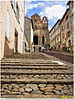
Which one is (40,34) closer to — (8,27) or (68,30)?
(68,30)

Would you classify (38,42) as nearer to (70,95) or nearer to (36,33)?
(36,33)

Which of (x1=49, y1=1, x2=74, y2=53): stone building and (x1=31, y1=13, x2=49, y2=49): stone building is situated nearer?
(x1=49, y1=1, x2=74, y2=53): stone building

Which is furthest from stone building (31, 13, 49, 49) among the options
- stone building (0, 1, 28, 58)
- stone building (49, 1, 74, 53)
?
stone building (0, 1, 28, 58)

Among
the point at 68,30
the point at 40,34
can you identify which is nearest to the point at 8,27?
the point at 68,30

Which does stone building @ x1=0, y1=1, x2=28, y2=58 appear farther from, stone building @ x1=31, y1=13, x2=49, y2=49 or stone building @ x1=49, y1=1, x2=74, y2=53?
stone building @ x1=31, y1=13, x2=49, y2=49

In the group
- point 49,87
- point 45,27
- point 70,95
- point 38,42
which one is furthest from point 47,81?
point 45,27

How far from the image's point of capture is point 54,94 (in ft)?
6.27

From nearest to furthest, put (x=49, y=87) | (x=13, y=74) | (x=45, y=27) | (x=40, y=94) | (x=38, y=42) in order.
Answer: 1. (x=40, y=94)
2. (x=49, y=87)
3. (x=13, y=74)
4. (x=38, y=42)
5. (x=45, y=27)

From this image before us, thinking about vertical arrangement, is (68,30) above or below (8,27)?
above

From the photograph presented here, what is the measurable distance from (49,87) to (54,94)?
320 millimetres

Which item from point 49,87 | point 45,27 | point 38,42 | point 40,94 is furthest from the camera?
point 45,27

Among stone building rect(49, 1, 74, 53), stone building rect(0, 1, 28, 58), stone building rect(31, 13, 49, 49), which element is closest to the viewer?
stone building rect(0, 1, 28, 58)

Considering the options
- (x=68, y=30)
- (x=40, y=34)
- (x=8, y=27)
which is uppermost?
(x=40, y=34)

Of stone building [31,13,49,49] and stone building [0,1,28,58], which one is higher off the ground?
stone building [31,13,49,49]
